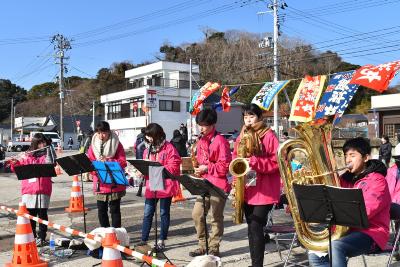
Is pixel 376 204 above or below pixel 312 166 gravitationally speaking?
below

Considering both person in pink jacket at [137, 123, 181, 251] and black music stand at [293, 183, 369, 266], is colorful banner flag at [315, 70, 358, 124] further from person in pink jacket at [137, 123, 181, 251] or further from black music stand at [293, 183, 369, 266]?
black music stand at [293, 183, 369, 266]

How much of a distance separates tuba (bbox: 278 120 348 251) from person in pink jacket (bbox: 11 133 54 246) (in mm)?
4164

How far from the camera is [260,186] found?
4855 millimetres

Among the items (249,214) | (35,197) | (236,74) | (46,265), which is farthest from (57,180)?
(236,74)

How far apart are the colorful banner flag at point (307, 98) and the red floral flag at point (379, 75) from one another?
2.39 meters

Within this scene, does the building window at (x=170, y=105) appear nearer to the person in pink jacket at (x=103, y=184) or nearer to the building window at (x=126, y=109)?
the building window at (x=126, y=109)

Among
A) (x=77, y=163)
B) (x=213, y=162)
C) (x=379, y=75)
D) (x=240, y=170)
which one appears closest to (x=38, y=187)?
(x=77, y=163)

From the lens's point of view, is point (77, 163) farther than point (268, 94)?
No

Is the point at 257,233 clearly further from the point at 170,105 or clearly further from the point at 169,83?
the point at 169,83

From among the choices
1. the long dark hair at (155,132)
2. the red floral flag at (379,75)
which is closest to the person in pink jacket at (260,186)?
the long dark hair at (155,132)

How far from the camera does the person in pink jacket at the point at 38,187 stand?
22.6ft

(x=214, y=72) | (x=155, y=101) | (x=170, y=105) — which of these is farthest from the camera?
(x=214, y=72)

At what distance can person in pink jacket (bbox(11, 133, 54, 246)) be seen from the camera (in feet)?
22.6

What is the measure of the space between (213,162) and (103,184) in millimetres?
1672
